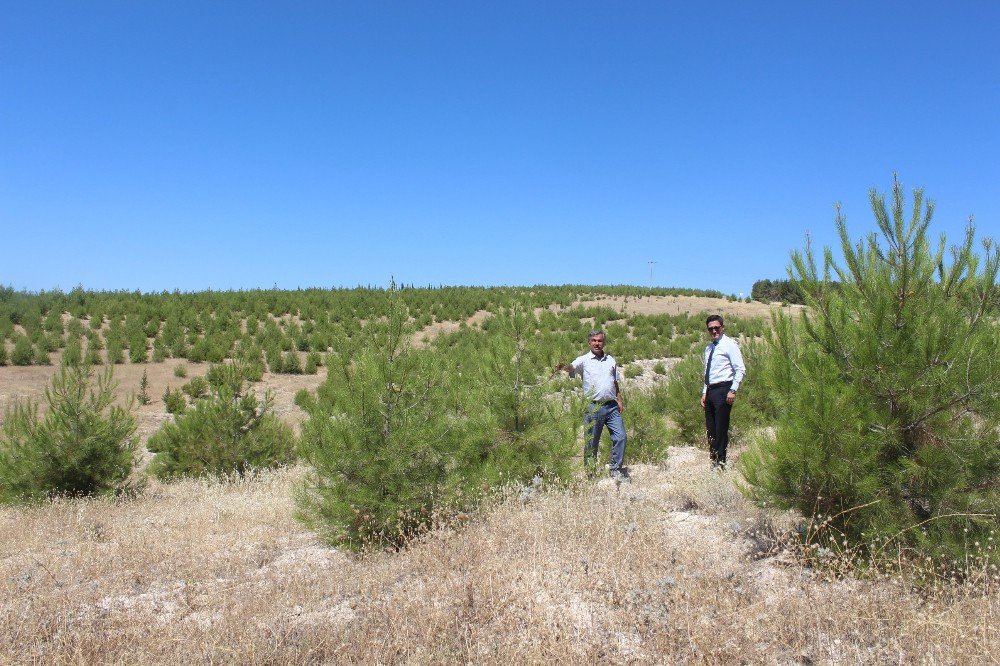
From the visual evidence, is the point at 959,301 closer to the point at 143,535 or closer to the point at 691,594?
the point at 691,594

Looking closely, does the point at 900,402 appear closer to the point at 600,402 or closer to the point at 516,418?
the point at 600,402

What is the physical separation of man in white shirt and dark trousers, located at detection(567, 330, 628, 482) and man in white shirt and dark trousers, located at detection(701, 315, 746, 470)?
1.03 meters

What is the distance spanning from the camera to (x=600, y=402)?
680 cm

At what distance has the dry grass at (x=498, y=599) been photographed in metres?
3.04

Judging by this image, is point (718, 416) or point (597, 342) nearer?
point (718, 416)

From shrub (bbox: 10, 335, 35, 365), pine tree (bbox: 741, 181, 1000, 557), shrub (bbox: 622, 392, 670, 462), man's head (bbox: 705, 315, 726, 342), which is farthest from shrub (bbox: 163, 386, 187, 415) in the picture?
pine tree (bbox: 741, 181, 1000, 557)

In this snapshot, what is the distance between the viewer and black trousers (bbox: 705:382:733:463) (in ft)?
21.2

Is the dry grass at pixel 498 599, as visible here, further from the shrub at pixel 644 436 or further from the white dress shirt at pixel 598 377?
the shrub at pixel 644 436

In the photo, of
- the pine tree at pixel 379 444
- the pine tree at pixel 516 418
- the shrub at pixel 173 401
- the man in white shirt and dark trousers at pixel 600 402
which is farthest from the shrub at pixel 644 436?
the shrub at pixel 173 401

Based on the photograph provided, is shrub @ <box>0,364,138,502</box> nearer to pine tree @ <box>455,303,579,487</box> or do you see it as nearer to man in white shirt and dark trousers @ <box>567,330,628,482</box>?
pine tree @ <box>455,303,579,487</box>

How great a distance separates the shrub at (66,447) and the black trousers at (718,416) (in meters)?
7.25

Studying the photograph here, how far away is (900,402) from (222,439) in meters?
8.43

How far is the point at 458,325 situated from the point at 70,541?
68.6 feet

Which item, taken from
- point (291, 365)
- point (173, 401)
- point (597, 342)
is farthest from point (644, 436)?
point (291, 365)
